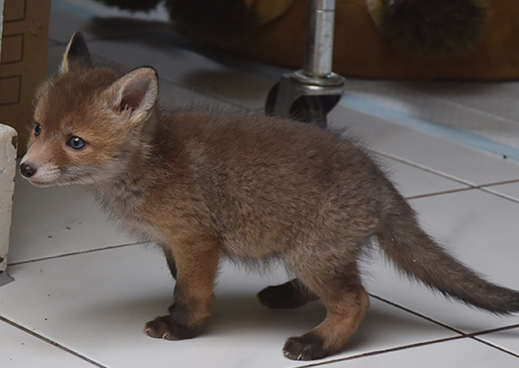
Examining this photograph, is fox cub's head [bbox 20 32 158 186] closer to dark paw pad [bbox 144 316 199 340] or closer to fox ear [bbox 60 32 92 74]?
fox ear [bbox 60 32 92 74]

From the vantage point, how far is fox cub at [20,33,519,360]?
2270 mm

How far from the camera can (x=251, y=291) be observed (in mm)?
2801

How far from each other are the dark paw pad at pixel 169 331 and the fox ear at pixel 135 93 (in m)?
0.60

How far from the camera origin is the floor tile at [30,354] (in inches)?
88.5

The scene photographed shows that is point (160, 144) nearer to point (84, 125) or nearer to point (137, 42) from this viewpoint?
point (84, 125)

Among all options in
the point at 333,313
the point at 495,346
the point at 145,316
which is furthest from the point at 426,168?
the point at 145,316

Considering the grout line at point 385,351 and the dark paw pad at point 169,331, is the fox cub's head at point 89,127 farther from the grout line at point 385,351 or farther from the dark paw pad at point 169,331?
the grout line at point 385,351

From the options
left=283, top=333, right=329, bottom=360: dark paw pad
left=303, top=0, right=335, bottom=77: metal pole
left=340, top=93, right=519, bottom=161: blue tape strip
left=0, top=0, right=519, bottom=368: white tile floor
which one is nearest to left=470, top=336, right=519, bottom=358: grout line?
left=0, top=0, right=519, bottom=368: white tile floor

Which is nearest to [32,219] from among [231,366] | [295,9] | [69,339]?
[69,339]

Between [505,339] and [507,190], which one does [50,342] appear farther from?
[507,190]

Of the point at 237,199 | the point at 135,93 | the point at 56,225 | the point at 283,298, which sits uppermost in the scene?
the point at 135,93

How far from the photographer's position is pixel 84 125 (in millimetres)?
2217

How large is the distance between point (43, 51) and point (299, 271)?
1925 millimetres

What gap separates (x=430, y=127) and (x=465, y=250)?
4.95ft
